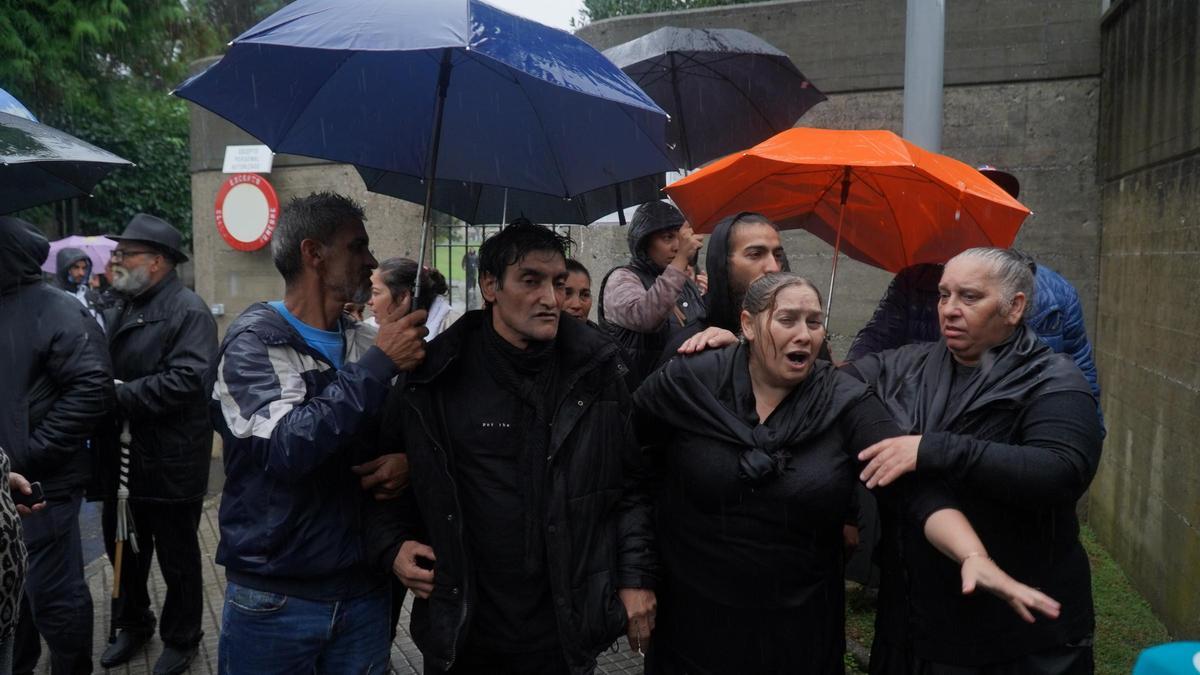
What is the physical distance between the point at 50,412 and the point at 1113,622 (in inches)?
206

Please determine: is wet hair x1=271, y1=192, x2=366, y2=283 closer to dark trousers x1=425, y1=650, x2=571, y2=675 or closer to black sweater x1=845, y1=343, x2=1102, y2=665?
dark trousers x1=425, y1=650, x2=571, y2=675

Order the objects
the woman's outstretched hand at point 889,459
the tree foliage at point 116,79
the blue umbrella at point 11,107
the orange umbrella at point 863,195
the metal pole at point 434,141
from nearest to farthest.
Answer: the woman's outstretched hand at point 889,459 < the metal pole at point 434,141 < the orange umbrella at point 863,195 < the blue umbrella at point 11,107 < the tree foliage at point 116,79

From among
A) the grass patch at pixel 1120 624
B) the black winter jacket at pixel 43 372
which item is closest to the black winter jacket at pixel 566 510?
the black winter jacket at pixel 43 372

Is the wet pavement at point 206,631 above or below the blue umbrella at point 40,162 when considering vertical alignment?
below

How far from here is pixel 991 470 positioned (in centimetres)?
226

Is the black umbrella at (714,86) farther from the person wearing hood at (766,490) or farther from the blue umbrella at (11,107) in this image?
the blue umbrella at (11,107)

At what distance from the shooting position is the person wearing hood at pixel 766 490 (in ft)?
8.01

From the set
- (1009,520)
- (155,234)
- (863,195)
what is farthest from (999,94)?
(155,234)

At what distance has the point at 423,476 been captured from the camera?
2.47 m

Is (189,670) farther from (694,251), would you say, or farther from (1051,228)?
(1051,228)

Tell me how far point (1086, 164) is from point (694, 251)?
12.5 feet

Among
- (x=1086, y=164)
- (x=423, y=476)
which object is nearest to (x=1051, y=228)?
(x=1086, y=164)

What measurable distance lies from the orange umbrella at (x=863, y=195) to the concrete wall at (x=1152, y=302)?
161 centimetres

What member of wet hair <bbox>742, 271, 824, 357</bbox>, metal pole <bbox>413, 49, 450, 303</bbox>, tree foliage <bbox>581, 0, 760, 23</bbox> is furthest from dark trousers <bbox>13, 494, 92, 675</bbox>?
Answer: tree foliage <bbox>581, 0, 760, 23</bbox>
